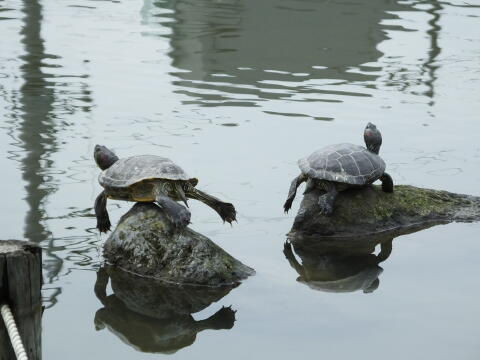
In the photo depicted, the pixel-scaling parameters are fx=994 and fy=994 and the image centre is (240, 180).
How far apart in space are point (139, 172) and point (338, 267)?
1.91 metres

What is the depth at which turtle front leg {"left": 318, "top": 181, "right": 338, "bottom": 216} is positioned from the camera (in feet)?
29.8

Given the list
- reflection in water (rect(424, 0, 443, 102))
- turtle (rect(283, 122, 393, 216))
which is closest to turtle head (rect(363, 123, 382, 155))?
turtle (rect(283, 122, 393, 216))

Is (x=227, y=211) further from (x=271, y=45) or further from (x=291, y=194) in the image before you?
(x=271, y=45)

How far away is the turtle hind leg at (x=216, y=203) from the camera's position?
8.52 meters

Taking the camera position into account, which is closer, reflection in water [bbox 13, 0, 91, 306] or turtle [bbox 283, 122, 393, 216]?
reflection in water [bbox 13, 0, 91, 306]

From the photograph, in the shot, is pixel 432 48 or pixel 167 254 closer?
pixel 167 254

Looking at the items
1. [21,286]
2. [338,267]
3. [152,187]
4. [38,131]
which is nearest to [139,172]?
[152,187]

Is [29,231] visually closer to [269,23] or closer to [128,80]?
[128,80]

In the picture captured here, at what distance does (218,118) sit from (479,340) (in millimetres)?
6888

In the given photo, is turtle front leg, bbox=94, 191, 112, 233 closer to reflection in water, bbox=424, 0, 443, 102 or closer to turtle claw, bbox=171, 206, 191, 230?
turtle claw, bbox=171, 206, 191, 230

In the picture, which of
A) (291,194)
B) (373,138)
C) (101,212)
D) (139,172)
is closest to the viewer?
(139,172)

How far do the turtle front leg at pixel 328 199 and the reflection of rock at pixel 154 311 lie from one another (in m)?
1.62

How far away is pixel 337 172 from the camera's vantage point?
9094mm

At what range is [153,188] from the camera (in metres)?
8.21
